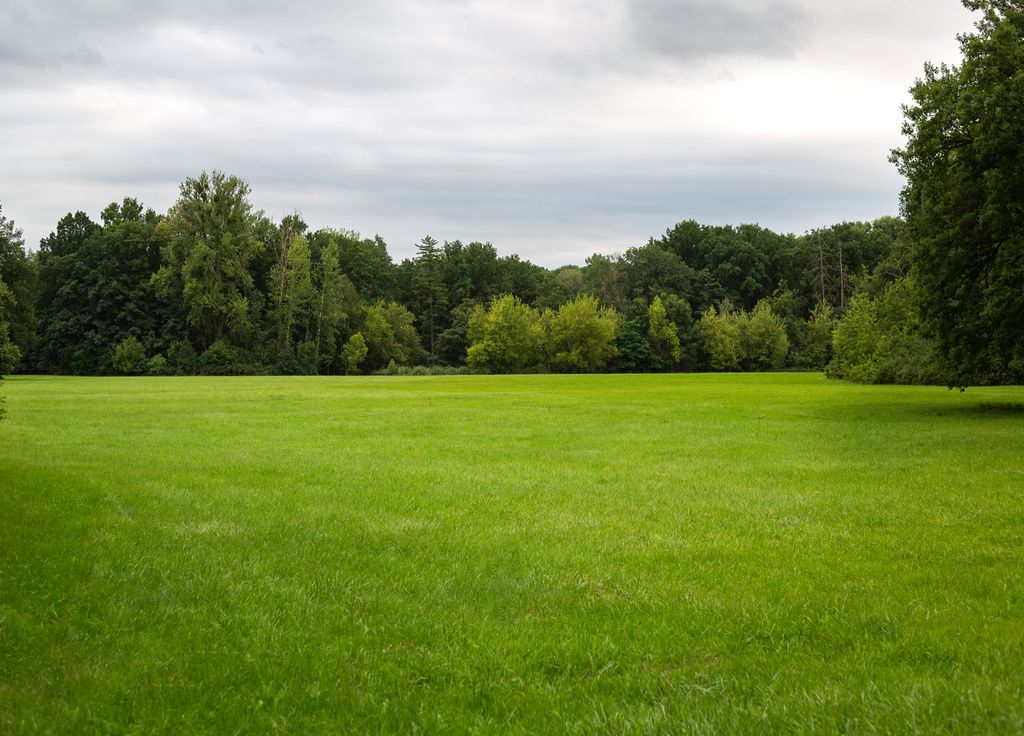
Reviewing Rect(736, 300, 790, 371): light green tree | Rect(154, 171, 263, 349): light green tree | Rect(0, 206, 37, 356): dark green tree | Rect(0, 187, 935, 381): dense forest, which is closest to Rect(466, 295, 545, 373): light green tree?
Rect(0, 187, 935, 381): dense forest

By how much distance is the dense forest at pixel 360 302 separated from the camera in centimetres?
9650

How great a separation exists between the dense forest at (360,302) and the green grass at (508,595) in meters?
65.7

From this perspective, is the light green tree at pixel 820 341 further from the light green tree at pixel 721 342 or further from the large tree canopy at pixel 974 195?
the large tree canopy at pixel 974 195

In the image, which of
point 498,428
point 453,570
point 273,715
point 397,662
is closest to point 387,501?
point 453,570

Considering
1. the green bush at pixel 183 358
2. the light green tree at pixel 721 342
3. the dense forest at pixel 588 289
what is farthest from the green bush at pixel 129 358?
the light green tree at pixel 721 342

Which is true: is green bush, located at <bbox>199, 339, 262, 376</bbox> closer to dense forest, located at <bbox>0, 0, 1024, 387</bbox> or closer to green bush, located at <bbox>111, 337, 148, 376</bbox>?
dense forest, located at <bbox>0, 0, 1024, 387</bbox>

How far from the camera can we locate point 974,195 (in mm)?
26531

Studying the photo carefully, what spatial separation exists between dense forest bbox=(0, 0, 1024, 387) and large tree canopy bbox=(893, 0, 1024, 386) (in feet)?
0.27

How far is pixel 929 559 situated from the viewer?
902cm

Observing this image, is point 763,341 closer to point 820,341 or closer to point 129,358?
point 820,341

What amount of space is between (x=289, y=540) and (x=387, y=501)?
3.15 metres

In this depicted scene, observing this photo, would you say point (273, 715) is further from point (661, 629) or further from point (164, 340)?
point (164, 340)

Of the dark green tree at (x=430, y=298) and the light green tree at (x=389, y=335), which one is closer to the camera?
the light green tree at (x=389, y=335)

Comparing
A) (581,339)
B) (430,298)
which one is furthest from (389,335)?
(581,339)
